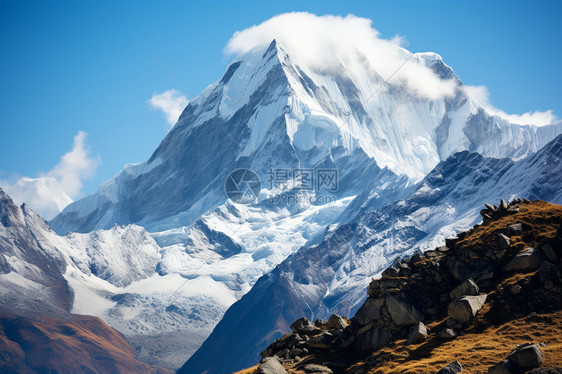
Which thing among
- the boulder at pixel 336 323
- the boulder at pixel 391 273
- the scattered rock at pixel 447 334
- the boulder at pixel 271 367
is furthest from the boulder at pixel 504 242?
the boulder at pixel 271 367

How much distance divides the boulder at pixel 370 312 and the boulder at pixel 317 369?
5147mm

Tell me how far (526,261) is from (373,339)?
11.4 m

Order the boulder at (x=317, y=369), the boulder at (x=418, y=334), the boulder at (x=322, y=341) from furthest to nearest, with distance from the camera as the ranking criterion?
the boulder at (x=322, y=341)
the boulder at (x=317, y=369)
the boulder at (x=418, y=334)

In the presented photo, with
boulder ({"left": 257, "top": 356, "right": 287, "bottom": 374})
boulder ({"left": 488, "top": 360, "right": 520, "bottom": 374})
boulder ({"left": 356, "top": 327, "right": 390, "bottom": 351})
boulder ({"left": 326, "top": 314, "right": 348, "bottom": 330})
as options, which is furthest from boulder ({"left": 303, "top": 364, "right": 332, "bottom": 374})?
boulder ({"left": 488, "top": 360, "right": 520, "bottom": 374})

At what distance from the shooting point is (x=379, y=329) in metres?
45.8

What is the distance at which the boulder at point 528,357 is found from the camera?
1293 inches

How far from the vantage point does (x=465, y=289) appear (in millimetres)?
43438

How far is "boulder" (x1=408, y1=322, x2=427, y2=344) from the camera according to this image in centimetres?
4184

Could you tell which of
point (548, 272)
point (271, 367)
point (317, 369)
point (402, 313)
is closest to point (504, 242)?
point (548, 272)

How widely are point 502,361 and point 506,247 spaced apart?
42.4 feet

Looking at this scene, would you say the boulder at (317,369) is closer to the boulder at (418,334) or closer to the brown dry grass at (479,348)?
the brown dry grass at (479,348)

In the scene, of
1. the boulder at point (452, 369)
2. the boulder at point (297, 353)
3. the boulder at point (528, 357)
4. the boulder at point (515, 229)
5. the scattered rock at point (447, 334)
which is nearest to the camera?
the boulder at point (528, 357)

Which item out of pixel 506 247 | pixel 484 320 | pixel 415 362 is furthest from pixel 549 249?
pixel 415 362

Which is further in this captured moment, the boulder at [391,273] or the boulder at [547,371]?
the boulder at [391,273]
